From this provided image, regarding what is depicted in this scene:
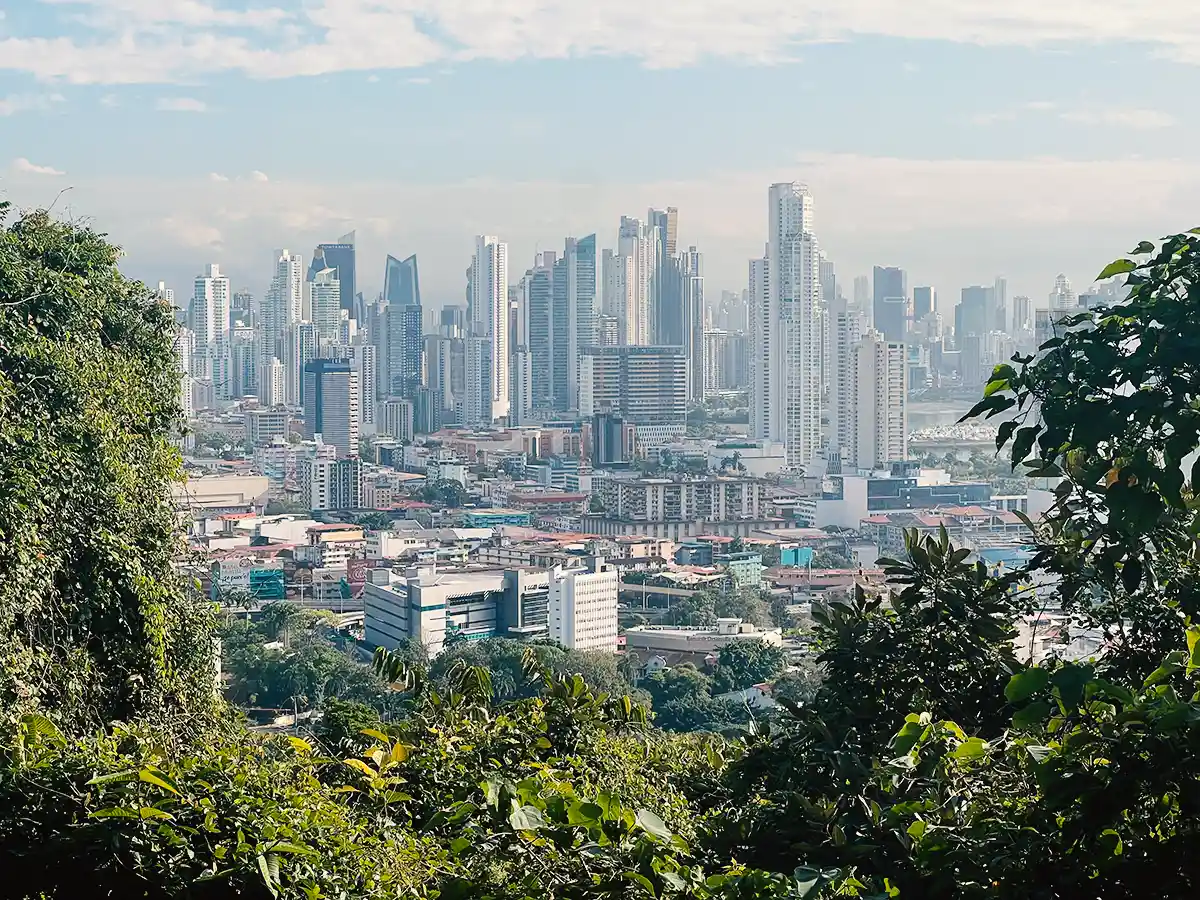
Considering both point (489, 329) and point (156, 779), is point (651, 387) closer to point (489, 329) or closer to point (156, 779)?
point (489, 329)

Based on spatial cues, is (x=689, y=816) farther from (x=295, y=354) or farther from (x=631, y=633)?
→ (x=295, y=354)

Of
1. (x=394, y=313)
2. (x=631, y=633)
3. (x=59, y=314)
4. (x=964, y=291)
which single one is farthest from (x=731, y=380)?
(x=59, y=314)

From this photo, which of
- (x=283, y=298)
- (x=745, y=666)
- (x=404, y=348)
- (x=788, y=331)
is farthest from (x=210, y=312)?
(x=745, y=666)

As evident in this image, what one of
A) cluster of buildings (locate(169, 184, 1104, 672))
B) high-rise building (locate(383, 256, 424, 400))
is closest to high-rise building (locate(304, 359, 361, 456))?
cluster of buildings (locate(169, 184, 1104, 672))

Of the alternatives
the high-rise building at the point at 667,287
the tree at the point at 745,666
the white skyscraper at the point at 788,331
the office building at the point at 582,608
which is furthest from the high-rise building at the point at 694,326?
the tree at the point at 745,666

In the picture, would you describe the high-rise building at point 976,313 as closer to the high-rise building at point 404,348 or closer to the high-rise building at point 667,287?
the high-rise building at point 667,287

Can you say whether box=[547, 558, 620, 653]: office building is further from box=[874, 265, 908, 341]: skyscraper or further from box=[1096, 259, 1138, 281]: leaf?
box=[874, 265, 908, 341]: skyscraper
